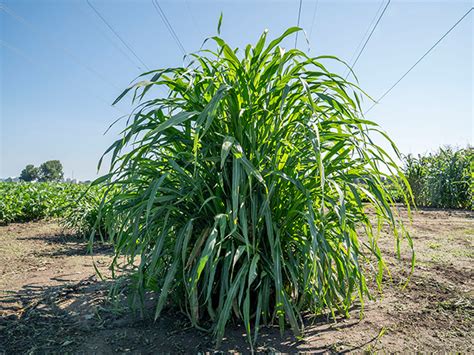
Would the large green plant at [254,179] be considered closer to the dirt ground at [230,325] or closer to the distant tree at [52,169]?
the dirt ground at [230,325]

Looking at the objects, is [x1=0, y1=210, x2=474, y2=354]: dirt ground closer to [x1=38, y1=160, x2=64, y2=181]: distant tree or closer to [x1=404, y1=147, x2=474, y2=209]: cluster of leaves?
[x1=404, y1=147, x2=474, y2=209]: cluster of leaves

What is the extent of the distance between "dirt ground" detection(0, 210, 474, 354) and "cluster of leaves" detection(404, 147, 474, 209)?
6198 mm

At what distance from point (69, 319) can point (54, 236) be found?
3.43m

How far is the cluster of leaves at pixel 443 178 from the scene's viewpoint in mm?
7832

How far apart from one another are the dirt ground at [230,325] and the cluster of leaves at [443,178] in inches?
244

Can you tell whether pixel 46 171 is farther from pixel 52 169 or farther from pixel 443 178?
pixel 443 178

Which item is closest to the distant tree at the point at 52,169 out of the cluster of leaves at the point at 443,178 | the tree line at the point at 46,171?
the tree line at the point at 46,171

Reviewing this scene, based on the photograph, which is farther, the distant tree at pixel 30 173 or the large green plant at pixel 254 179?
the distant tree at pixel 30 173

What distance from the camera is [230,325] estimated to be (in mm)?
1546

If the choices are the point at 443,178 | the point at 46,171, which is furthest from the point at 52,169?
the point at 443,178

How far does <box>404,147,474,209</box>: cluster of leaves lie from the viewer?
783cm

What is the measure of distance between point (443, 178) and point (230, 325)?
8207 mm

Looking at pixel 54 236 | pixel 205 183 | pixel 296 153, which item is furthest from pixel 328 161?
pixel 54 236

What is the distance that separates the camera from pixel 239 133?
1.51m
